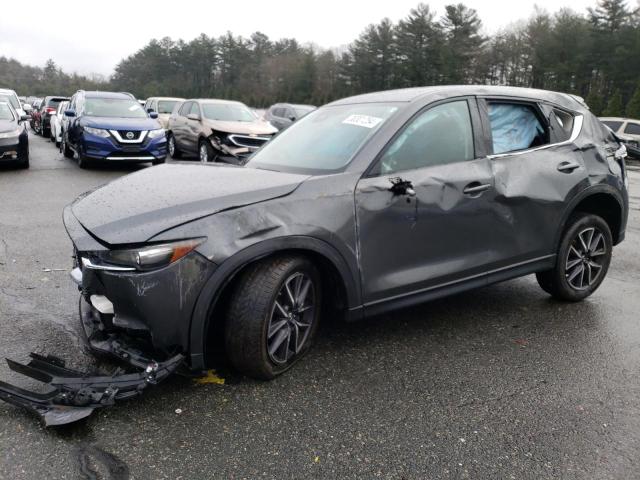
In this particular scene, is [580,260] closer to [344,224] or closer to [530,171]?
[530,171]

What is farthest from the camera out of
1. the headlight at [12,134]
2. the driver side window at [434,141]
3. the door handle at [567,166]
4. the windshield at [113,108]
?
the windshield at [113,108]

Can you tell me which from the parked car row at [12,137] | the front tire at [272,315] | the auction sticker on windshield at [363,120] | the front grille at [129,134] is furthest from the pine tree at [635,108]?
the front tire at [272,315]

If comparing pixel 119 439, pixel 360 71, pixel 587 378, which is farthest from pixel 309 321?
pixel 360 71

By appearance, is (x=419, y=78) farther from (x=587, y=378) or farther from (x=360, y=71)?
(x=587, y=378)

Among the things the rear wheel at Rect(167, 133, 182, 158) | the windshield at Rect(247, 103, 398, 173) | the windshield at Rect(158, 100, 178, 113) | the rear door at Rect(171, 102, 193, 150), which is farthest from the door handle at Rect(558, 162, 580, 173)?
the windshield at Rect(158, 100, 178, 113)

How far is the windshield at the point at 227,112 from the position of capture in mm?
13625

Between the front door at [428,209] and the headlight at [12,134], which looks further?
the headlight at [12,134]

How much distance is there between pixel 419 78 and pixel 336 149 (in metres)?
53.4

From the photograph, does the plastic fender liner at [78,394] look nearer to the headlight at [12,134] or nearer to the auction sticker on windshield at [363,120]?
the auction sticker on windshield at [363,120]

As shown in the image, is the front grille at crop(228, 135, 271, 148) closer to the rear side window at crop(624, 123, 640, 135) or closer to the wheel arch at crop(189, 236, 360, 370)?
the wheel arch at crop(189, 236, 360, 370)

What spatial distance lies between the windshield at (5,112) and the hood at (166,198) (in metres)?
10.1

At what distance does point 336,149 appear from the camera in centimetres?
366

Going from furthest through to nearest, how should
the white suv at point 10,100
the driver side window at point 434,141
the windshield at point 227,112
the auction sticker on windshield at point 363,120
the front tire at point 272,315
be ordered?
the windshield at point 227,112 → the white suv at point 10,100 → the auction sticker on windshield at point 363,120 → the driver side window at point 434,141 → the front tire at point 272,315

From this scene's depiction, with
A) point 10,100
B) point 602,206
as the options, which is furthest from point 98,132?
point 602,206
